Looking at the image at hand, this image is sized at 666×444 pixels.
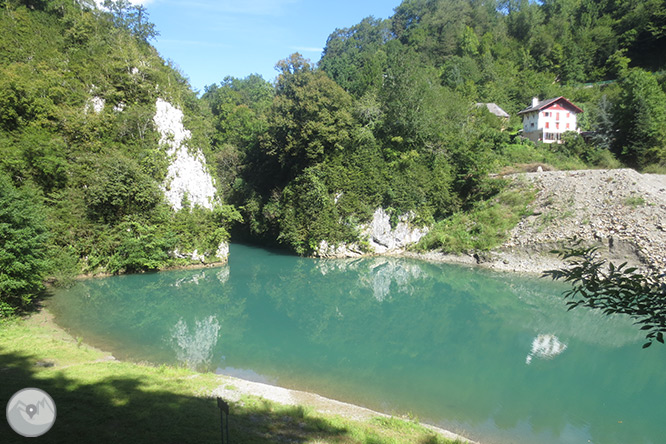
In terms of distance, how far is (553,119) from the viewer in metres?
39.0

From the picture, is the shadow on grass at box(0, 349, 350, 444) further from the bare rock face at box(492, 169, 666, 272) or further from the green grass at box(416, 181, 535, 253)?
the green grass at box(416, 181, 535, 253)

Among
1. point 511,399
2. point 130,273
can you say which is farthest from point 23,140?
point 511,399

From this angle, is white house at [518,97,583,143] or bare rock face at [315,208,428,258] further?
white house at [518,97,583,143]

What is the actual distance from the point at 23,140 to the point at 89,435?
71.3 ft

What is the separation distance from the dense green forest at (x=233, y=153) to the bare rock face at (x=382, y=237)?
2.16 feet

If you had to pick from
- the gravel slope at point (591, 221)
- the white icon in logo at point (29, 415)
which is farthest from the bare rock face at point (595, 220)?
the white icon in logo at point (29, 415)

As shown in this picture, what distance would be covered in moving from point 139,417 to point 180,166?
22.1 metres

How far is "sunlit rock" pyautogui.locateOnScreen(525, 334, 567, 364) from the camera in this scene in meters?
13.7

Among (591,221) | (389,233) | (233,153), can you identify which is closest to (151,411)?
(389,233)

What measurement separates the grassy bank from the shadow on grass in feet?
0.04

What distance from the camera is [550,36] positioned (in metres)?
58.3

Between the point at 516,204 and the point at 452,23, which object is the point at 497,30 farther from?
the point at 516,204

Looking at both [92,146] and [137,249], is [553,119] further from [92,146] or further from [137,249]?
[92,146]

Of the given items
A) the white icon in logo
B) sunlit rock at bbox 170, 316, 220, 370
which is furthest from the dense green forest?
the white icon in logo
